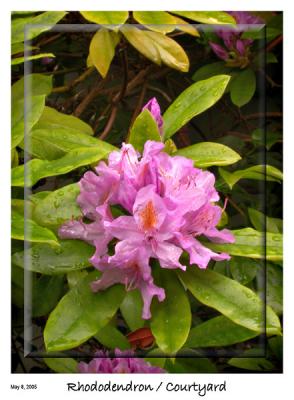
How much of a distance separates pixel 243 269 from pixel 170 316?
0.18m

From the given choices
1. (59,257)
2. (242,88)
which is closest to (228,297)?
(59,257)

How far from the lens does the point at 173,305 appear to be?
4.16 ft

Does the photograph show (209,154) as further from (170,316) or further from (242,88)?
(170,316)

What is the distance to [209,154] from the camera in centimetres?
132

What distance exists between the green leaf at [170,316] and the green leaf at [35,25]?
0.54 m

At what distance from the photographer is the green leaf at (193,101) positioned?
4.34ft

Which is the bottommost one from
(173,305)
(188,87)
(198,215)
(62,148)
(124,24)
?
(173,305)

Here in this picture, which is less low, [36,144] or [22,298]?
[36,144]

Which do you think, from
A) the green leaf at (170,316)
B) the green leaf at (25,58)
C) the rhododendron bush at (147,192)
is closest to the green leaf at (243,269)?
the rhododendron bush at (147,192)

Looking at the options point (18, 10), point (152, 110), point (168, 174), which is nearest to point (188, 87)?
point (152, 110)

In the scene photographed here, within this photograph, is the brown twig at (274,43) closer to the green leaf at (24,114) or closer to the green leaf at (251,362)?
the green leaf at (24,114)

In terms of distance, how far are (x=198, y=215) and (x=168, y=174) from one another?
0.09m
